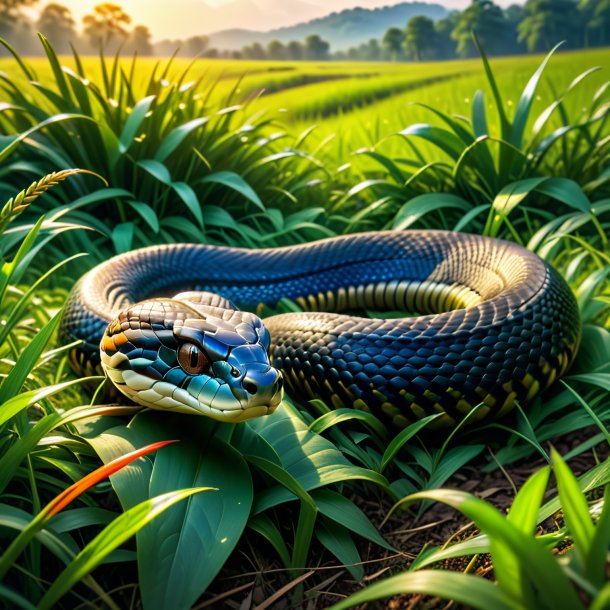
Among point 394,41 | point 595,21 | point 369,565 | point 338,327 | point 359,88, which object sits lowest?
point 369,565

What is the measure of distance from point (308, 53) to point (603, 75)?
579 centimetres

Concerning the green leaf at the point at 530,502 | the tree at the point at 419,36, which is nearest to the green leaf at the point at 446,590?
the green leaf at the point at 530,502

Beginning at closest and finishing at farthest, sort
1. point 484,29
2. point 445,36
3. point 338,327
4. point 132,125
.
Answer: point 338,327, point 132,125, point 484,29, point 445,36

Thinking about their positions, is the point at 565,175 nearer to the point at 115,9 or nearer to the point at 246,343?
the point at 246,343

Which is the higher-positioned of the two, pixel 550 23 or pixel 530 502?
pixel 550 23

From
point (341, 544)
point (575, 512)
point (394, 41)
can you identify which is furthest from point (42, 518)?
point (394, 41)

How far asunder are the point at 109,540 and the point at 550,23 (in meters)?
9.87

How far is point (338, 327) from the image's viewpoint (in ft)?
9.30

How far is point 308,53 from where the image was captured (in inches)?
452

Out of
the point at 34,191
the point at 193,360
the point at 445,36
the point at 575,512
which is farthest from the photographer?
the point at 445,36

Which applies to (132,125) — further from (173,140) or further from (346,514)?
(346,514)

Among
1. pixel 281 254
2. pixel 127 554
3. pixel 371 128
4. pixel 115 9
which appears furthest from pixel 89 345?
pixel 115 9

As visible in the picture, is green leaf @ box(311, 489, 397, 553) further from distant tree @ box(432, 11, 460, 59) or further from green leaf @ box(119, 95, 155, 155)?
distant tree @ box(432, 11, 460, 59)

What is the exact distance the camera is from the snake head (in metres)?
2.03
